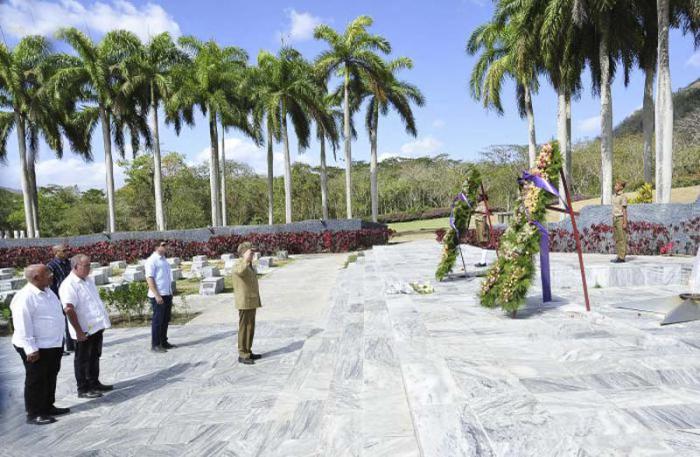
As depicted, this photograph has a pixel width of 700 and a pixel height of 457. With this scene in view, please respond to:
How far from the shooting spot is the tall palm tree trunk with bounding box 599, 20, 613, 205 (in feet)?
53.5

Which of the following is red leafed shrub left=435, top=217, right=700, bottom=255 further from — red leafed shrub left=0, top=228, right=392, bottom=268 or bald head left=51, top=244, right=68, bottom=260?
red leafed shrub left=0, top=228, right=392, bottom=268

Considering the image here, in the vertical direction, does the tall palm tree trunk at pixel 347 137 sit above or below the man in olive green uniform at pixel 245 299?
above

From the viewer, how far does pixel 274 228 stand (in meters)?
24.0

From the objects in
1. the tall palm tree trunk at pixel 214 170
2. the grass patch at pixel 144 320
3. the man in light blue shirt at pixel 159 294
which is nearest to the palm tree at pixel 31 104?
the tall palm tree trunk at pixel 214 170

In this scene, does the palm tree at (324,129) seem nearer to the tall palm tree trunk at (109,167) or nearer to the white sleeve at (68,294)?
the tall palm tree trunk at (109,167)

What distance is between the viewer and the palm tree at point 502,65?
19.7m

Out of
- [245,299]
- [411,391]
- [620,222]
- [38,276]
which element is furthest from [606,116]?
[38,276]

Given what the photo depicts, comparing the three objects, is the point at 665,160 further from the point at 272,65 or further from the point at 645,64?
the point at 272,65

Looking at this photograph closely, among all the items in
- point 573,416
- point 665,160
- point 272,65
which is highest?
point 272,65

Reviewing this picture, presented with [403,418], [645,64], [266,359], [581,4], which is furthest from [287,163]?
[403,418]

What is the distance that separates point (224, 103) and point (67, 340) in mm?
20845

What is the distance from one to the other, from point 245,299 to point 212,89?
23.4m

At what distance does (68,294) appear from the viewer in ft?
15.8

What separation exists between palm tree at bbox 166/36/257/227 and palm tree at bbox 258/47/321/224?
1.80 meters
